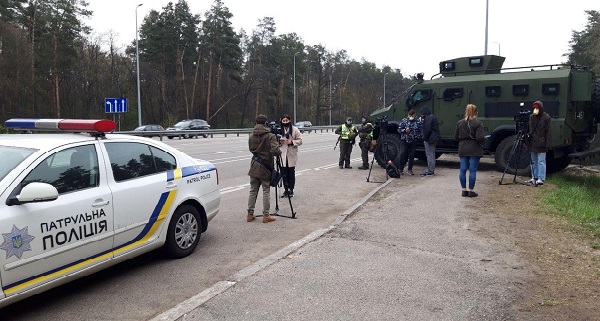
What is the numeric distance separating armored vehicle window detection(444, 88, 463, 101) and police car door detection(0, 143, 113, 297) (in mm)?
11219

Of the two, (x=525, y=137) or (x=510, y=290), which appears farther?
(x=525, y=137)

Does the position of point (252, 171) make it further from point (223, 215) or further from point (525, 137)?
point (525, 137)

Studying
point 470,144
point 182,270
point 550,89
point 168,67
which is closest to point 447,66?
point 550,89

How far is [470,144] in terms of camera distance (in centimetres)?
930

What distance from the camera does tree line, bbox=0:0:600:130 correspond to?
41656mm

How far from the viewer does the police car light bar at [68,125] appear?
15.7 feet

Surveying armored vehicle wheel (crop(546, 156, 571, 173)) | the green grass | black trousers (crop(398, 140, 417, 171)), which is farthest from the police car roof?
armored vehicle wheel (crop(546, 156, 571, 173))

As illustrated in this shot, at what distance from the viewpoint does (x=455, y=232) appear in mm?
6668

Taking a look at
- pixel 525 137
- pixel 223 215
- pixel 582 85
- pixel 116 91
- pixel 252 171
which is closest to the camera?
pixel 252 171

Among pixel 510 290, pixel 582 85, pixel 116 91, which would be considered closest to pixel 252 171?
pixel 510 290

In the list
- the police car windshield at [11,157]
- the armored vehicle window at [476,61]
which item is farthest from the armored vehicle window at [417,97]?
the police car windshield at [11,157]

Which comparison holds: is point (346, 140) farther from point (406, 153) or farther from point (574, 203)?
point (574, 203)

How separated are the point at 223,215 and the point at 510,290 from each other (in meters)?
4.90

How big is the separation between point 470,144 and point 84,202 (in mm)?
7214
